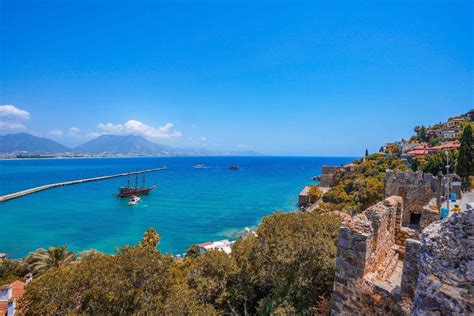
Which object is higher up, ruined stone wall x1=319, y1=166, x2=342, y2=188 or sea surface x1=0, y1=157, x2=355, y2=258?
ruined stone wall x1=319, y1=166, x2=342, y2=188

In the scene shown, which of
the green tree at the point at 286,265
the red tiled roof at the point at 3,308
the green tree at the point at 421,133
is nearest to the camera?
the green tree at the point at 286,265

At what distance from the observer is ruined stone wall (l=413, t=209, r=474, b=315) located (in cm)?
228

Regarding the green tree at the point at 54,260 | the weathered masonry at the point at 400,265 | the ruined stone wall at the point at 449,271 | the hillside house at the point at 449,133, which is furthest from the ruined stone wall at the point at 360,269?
the hillside house at the point at 449,133

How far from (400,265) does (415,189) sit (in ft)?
27.5

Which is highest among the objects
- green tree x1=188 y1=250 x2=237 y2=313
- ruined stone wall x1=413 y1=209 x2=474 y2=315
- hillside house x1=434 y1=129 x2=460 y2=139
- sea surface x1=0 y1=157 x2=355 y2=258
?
hillside house x1=434 y1=129 x2=460 y2=139

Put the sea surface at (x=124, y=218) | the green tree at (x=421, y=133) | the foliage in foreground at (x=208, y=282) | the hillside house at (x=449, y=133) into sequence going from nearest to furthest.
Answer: the foliage in foreground at (x=208, y=282), the sea surface at (x=124, y=218), the hillside house at (x=449, y=133), the green tree at (x=421, y=133)

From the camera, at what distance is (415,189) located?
13.6 metres

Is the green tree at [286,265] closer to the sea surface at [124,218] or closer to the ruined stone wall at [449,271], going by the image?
the ruined stone wall at [449,271]

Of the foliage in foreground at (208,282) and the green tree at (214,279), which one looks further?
the green tree at (214,279)

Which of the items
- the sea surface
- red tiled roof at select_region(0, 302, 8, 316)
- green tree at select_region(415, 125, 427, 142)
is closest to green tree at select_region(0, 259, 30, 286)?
the sea surface

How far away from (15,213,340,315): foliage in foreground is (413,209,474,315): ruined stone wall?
5.86m

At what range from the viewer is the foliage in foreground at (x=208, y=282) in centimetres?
820

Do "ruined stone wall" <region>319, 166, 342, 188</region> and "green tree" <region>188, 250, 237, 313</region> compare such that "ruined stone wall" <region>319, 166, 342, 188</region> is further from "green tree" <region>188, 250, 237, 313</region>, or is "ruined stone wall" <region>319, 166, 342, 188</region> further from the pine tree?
"green tree" <region>188, 250, 237, 313</region>

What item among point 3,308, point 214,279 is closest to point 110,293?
point 214,279
